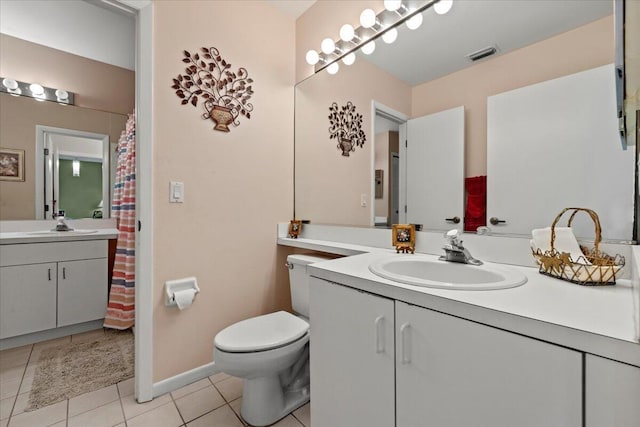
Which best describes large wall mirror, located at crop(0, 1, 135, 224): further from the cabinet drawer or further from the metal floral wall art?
the metal floral wall art

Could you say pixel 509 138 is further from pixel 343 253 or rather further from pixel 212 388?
pixel 212 388

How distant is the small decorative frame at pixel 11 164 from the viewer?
226 cm

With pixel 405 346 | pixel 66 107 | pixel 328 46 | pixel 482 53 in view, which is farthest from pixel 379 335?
A: pixel 66 107

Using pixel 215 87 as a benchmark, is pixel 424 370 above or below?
below

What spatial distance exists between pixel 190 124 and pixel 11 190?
1.94m

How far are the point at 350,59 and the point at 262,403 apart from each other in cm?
202

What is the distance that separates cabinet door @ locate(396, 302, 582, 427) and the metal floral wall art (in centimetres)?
125

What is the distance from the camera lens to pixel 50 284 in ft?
7.12

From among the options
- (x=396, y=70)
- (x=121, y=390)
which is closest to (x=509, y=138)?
(x=396, y=70)

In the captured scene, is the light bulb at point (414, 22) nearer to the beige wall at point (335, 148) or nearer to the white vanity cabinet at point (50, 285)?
the beige wall at point (335, 148)

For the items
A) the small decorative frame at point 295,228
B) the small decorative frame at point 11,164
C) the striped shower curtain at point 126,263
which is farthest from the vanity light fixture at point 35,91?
the small decorative frame at point 295,228

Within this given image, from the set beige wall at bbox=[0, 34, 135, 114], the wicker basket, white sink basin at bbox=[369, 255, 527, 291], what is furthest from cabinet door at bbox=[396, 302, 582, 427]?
beige wall at bbox=[0, 34, 135, 114]

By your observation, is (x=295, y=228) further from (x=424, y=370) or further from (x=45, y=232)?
(x=45, y=232)

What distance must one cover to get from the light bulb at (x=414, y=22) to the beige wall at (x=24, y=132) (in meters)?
3.01
